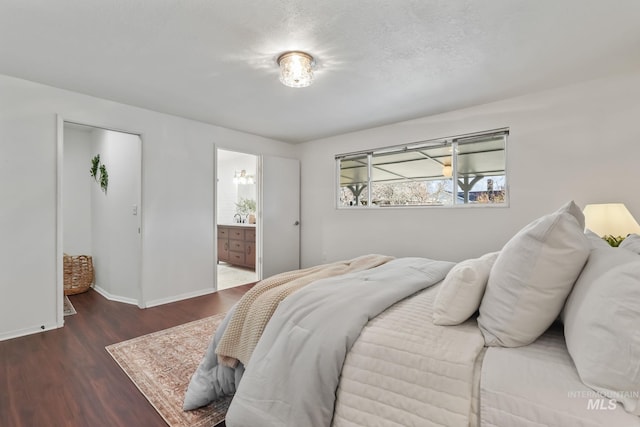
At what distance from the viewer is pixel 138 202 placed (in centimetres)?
359

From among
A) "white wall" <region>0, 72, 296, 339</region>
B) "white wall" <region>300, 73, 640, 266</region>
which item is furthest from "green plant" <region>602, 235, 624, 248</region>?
"white wall" <region>0, 72, 296, 339</region>

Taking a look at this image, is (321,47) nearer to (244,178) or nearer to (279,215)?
(279,215)

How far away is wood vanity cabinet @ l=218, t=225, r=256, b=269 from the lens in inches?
221

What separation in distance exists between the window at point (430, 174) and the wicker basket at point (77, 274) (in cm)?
376

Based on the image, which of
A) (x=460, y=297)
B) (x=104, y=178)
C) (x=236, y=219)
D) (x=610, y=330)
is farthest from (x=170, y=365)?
(x=236, y=219)

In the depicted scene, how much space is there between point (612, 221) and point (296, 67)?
2878 mm

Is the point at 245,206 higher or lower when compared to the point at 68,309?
higher

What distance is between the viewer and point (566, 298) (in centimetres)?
107

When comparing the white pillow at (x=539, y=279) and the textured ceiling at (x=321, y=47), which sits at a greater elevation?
the textured ceiling at (x=321, y=47)

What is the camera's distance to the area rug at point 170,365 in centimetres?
165

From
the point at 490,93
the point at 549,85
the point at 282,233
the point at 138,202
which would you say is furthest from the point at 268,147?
the point at 549,85

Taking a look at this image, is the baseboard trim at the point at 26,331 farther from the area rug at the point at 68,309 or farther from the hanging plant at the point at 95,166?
the hanging plant at the point at 95,166

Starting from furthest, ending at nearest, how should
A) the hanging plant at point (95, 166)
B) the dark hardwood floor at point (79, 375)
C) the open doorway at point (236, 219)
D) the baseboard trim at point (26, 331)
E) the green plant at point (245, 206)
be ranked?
the green plant at point (245, 206)
the open doorway at point (236, 219)
the hanging plant at point (95, 166)
the baseboard trim at point (26, 331)
the dark hardwood floor at point (79, 375)

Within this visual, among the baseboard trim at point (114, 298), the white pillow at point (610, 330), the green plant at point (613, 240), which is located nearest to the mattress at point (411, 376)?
the white pillow at point (610, 330)
